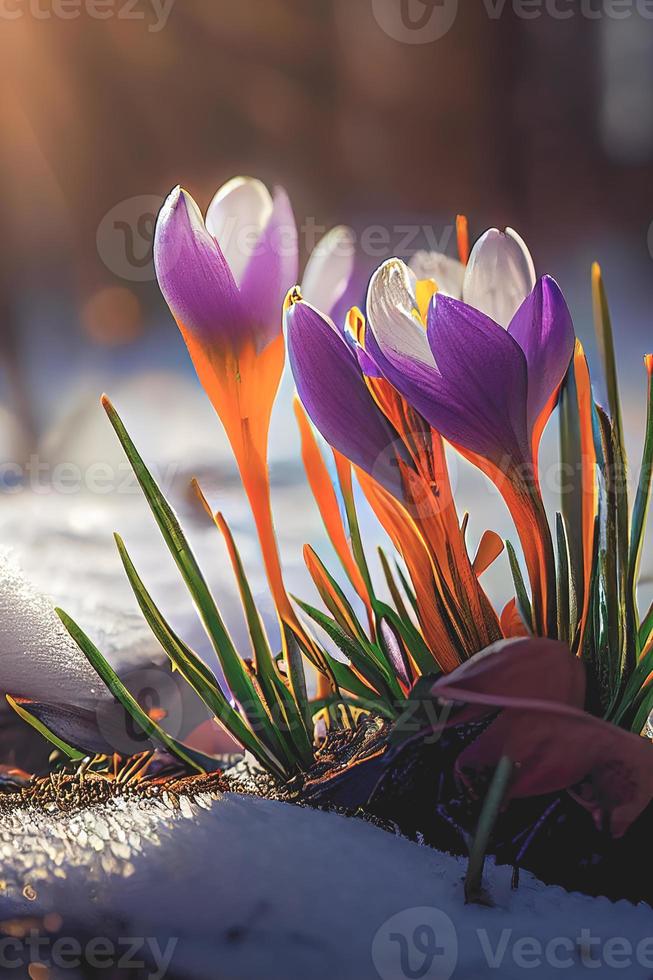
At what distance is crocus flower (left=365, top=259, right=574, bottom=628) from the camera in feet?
0.62

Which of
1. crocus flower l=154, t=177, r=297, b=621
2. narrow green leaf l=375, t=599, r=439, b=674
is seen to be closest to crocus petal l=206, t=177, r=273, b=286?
crocus flower l=154, t=177, r=297, b=621

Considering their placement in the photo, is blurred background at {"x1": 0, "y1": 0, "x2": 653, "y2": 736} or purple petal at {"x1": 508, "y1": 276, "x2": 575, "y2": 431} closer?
purple petal at {"x1": 508, "y1": 276, "x2": 575, "y2": 431}

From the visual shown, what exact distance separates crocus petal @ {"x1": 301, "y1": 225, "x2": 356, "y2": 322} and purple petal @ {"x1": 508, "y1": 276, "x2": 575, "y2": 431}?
0.24 ft

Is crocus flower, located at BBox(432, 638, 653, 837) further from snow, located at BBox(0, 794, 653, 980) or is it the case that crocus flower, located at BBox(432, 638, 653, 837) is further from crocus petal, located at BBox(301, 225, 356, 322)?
crocus petal, located at BBox(301, 225, 356, 322)

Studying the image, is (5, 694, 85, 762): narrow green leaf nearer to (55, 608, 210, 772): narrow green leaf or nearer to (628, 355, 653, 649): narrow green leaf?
(55, 608, 210, 772): narrow green leaf

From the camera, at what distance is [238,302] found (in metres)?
0.21

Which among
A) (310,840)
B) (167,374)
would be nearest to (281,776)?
(310,840)

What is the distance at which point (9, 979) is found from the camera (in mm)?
180

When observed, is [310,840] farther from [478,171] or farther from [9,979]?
[478,171]

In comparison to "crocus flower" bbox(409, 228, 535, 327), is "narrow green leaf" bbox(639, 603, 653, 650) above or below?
below

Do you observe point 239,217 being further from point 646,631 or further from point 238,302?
point 646,631

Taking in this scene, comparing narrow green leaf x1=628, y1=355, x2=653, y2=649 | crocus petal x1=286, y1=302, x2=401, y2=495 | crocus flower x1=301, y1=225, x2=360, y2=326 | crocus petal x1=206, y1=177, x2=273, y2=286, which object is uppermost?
crocus petal x1=206, y1=177, x2=273, y2=286

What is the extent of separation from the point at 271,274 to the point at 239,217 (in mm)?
27

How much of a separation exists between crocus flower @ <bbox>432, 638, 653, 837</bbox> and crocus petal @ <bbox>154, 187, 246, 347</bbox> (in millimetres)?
109
